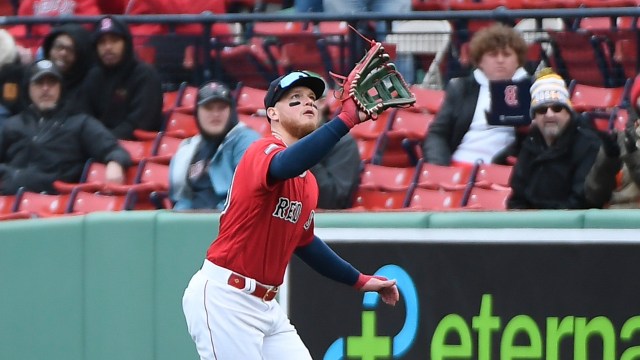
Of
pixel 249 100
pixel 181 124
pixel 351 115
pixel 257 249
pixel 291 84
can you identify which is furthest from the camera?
pixel 181 124

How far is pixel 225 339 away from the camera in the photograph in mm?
5133

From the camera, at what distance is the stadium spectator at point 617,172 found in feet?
20.3

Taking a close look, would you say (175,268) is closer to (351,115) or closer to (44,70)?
(44,70)

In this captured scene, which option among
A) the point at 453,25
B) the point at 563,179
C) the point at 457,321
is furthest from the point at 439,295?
the point at 453,25

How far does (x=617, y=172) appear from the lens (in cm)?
624

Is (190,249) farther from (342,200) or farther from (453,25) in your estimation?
(453,25)

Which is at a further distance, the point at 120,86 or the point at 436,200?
the point at 120,86

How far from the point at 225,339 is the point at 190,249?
1.63m

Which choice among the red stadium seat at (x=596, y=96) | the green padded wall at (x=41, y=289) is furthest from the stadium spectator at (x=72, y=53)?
the red stadium seat at (x=596, y=96)

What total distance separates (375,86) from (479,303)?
1.78 meters

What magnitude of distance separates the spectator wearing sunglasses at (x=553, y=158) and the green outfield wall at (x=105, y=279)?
0.59 metres

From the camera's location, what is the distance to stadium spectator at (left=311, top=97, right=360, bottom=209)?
7016 millimetres

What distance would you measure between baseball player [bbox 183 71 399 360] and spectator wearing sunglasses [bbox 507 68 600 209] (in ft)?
5.14

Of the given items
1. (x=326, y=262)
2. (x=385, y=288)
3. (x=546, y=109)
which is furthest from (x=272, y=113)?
(x=546, y=109)
